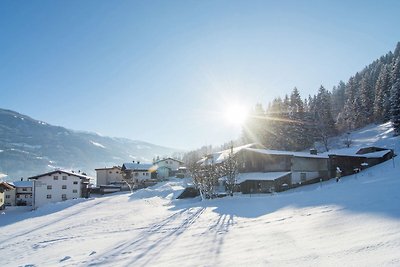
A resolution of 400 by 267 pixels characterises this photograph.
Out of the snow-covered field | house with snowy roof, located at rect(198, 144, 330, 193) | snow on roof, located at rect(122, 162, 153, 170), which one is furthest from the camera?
snow on roof, located at rect(122, 162, 153, 170)

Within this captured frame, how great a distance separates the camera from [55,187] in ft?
201

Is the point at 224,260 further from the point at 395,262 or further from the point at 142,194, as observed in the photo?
the point at 142,194

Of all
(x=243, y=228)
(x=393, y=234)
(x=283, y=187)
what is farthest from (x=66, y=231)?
(x=283, y=187)

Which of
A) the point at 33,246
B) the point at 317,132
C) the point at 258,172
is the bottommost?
the point at 33,246

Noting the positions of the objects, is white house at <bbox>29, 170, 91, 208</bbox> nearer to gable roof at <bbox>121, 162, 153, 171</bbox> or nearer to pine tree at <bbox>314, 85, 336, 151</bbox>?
gable roof at <bbox>121, 162, 153, 171</bbox>

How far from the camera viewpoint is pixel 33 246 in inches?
833

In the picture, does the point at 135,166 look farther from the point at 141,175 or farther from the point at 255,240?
the point at 255,240

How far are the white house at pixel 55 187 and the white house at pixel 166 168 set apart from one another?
25.7m

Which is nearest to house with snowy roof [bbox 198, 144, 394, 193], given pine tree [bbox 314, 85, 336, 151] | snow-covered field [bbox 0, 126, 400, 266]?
snow-covered field [bbox 0, 126, 400, 266]

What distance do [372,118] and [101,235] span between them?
8223cm

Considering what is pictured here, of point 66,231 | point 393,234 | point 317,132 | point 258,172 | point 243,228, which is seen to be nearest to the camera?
point 393,234

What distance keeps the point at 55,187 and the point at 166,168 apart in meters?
31.7

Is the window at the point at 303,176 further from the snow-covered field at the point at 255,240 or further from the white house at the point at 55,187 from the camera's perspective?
the white house at the point at 55,187

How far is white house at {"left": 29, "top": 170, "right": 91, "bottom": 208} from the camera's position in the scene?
5966cm
